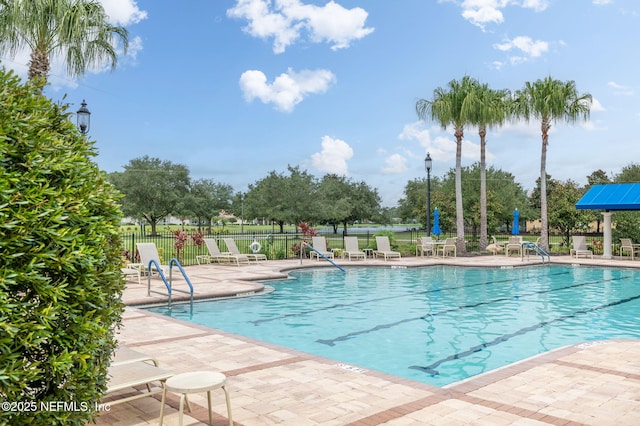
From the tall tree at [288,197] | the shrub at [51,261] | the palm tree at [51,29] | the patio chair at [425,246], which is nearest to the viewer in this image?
the shrub at [51,261]

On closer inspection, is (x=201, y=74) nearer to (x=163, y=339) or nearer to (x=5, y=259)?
(x=163, y=339)

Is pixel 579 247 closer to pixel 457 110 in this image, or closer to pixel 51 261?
pixel 457 110

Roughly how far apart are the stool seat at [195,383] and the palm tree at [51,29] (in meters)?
12.3

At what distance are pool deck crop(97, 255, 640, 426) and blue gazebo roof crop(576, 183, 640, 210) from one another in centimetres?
1775

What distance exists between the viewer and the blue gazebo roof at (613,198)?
2281 cm

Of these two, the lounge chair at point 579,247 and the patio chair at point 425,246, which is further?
the patio chair at point 425,246

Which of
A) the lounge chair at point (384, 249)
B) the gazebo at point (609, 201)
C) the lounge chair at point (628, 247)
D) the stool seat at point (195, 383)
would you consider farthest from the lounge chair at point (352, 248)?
the stool seat at point (195, 383)

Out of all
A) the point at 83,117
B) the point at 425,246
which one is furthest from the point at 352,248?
the point at 83,117

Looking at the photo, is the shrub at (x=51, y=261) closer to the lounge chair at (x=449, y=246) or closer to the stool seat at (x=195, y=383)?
the stool seat at (x=195, y=383)

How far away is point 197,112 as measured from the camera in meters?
49.0

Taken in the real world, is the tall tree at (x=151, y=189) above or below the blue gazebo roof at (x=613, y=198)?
above

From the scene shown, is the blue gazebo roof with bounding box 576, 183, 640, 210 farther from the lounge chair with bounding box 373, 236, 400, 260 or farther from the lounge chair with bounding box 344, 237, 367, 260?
the lounge chair with bounding box 344, 237, 367, 260

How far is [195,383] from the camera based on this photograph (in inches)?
151

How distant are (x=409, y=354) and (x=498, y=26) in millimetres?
19388
